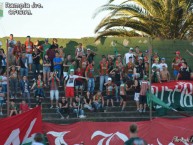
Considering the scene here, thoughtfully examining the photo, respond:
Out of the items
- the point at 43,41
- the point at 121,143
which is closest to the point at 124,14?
the point at 43,41

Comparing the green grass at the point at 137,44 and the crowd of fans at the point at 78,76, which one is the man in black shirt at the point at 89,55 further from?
the green grass at the point at 137,44

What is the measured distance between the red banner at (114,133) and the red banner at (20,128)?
94 cm

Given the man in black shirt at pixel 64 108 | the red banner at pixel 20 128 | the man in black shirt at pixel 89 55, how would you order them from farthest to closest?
the man in black shirt at pixel 89 55
the man in black shirt at pixel 64 108
the red banner at pixel 20 128

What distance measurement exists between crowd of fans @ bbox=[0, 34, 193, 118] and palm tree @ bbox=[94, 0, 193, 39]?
2721mm

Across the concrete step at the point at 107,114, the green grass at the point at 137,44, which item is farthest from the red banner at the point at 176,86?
the green grass at the point at 137,44

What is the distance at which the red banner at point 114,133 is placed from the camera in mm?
19656

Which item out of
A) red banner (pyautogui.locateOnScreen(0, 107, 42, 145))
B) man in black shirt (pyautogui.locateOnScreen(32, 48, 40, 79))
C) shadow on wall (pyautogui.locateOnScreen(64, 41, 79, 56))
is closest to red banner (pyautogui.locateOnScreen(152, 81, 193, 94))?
man in black shirt (pyautogui.locateOnScreen(32, 48, 40, 79))

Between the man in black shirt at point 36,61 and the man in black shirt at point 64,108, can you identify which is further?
the man in black shirt at point 36,61

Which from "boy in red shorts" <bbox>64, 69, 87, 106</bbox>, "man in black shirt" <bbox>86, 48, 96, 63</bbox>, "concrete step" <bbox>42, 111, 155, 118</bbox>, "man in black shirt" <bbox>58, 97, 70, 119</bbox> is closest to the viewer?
"man in black shirt" <bbox>58, 97, 70, 119</bbox>

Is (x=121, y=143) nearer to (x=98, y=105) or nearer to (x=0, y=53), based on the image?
(x=98, y=105)

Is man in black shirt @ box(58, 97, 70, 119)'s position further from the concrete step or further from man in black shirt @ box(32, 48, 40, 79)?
man in black shirt @ box(32, 48, 40, 79)

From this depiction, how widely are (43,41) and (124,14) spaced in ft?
15.0

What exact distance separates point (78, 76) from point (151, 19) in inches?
263

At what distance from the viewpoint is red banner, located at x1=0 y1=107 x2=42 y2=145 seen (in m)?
18.4
